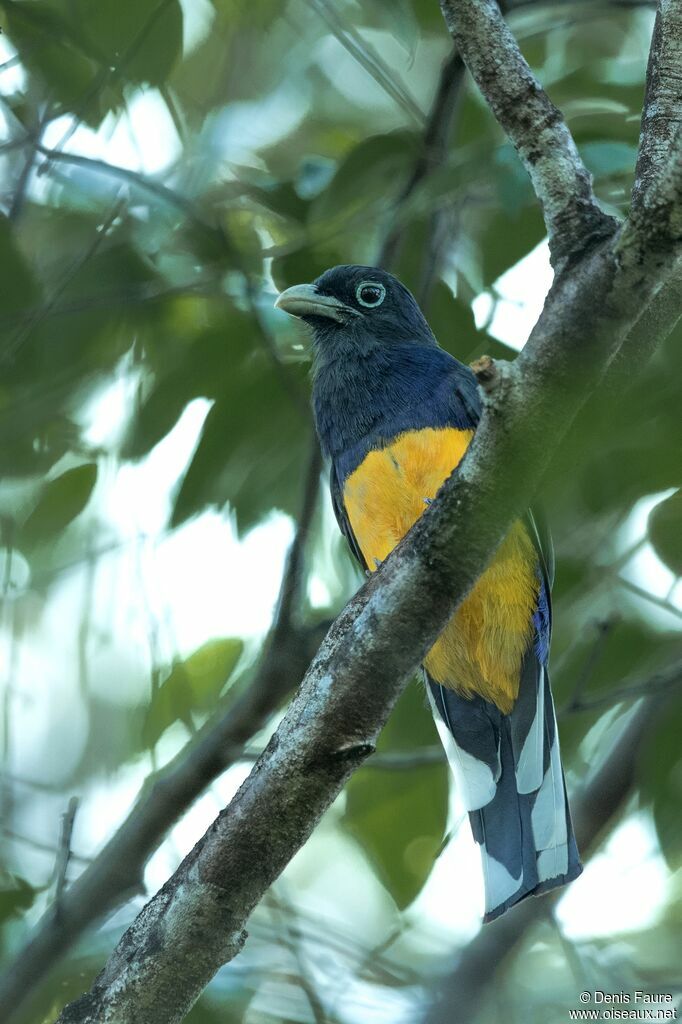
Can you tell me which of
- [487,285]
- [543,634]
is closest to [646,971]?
[543,634]

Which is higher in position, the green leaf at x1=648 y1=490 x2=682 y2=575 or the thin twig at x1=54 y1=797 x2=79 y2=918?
the green leaf at x1=648 y1=490 x2=682 y2=575

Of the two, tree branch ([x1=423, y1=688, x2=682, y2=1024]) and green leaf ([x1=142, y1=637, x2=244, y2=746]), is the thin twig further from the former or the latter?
tree branch ([x1=423, y1=688, x2=682, y2=1024])

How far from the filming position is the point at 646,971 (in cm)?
379

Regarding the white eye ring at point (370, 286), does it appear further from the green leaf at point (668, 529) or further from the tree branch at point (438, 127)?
the green leaf at point (668, 529)

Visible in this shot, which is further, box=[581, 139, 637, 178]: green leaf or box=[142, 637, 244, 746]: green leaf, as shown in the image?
box=[142, 637, 244, 746]: green leaf

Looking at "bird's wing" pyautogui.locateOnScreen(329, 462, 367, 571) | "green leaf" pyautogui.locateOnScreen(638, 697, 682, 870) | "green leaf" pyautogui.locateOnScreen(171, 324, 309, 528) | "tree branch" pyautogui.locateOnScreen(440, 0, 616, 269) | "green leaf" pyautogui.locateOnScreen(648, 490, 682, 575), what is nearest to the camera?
"tree branch" pyautogui.locateOnScreen(440, 0, 616, 269)

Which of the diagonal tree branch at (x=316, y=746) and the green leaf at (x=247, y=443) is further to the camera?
the green leaf at (x=247, y=443)

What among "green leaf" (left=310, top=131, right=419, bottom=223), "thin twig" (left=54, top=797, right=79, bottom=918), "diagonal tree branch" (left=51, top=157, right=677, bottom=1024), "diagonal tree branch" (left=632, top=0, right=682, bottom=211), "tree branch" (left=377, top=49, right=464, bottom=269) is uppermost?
"tree branch" (left=377, top=49, right=464, bottom=269)

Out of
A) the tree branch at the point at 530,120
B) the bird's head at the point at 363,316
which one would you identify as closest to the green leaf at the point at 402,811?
the bird's head at the point at 363,316

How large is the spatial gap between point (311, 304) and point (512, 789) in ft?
5.74

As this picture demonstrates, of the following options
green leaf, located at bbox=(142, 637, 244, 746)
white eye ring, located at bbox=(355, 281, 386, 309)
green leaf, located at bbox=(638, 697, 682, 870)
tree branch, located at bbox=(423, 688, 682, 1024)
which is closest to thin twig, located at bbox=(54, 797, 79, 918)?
green leaf, located at bbox=(142, 637, 244, 746)

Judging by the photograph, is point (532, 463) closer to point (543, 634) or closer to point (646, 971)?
point (543, 634)

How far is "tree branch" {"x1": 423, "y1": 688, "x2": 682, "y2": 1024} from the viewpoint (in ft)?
11.9

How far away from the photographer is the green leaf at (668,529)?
10.5 ft
